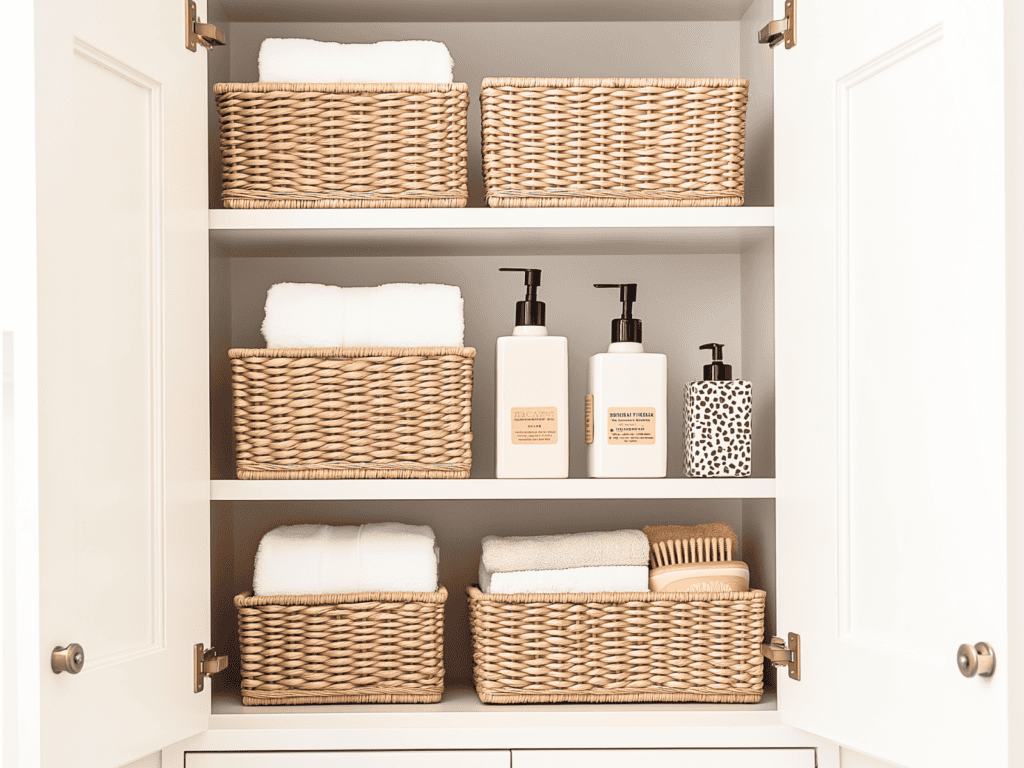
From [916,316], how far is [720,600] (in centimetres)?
43

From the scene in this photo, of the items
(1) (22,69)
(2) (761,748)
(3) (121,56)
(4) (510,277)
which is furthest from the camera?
(4) (510,277)

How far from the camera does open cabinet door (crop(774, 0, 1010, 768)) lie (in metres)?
0.75

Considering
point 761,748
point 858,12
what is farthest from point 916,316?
point 761,748

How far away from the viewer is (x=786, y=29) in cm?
104

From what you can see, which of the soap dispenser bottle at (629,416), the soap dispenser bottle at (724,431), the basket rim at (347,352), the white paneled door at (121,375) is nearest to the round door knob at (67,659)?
the white paneled door at (121,375)

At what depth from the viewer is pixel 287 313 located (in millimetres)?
1078

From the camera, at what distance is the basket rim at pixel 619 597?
1.07 meters

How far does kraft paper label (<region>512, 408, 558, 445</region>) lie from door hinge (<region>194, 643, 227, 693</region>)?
446 mm

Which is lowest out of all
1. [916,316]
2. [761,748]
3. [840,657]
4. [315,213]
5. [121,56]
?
[761,748]

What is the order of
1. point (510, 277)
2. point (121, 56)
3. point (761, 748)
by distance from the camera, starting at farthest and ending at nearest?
point (510, 277) < point (761, 748) < point (121, 56)

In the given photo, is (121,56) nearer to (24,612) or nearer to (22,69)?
(22,69)

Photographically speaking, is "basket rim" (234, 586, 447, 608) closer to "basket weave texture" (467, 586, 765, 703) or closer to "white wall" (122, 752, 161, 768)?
"basket weave texture" (467, 586, 765, 703)

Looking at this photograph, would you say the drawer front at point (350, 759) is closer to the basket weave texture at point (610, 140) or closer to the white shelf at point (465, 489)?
the white shelf at point (465, 489)

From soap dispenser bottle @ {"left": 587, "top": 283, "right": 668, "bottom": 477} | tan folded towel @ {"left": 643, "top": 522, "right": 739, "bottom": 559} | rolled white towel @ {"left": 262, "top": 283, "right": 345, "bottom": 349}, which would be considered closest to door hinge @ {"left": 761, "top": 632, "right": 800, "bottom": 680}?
tan folded towel @ {"left": 643, "top": 522, "right": 739, "bottom": 559}
